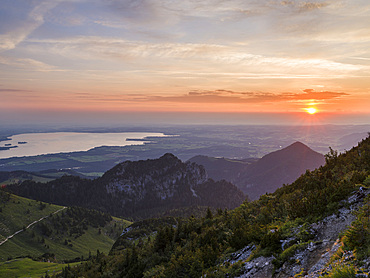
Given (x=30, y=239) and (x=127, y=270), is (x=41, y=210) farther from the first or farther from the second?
(x=127, y=270)

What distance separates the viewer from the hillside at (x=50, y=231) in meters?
109

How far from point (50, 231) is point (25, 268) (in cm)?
5862

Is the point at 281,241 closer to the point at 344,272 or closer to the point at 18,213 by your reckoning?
the point at 344,272

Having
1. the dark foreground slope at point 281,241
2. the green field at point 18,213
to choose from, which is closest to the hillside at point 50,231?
the green field at point 18,213

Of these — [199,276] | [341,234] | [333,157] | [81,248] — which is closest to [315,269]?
[341,234]

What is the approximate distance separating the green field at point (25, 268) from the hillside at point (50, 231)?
10.3m

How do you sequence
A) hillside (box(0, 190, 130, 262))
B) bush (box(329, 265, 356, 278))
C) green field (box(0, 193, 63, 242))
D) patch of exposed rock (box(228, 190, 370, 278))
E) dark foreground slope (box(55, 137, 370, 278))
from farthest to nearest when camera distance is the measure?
green field (box(0, 193, 63, 242)) → hillside (box(0, 190, 130, 262)) → dark foreground slope (box(55, 137, 370, 278)) → patch of exposed rock (box(228, 190, 370, 278)) → bush (box(329, 265, 356, 278))

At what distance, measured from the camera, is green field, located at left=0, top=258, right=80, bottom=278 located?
71.5 metres

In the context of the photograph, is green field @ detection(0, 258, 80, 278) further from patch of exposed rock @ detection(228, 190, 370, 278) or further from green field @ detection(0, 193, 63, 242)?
Answer: patch of exposed rock @ detection(228, 190, 370, 278)

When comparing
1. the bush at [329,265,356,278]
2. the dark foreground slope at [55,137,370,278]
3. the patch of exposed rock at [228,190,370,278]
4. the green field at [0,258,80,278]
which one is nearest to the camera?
the bush at [329,265,356,278]

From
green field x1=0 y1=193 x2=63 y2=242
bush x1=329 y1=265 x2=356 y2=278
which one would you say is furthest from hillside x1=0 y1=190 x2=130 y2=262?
bush x1=329 y1=265 x2=356 y2=278

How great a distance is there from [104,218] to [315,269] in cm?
18249

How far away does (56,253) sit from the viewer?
11538cm

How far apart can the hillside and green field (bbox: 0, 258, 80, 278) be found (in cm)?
1032
